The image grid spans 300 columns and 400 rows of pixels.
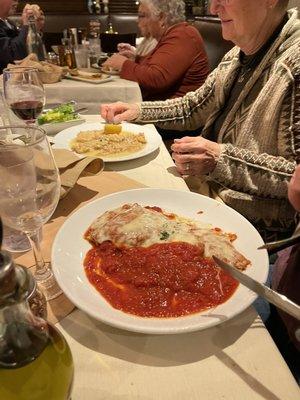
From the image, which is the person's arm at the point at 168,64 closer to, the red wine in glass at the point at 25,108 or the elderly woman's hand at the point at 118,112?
the elderly woman's hand at the point at 118,112

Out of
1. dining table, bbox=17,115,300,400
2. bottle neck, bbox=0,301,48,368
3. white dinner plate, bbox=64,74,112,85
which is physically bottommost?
white dinner plate, bbox=64,74,112,85

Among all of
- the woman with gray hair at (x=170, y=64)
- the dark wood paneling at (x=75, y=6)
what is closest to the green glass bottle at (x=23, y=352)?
the woman with gray hair at (x=170, y=64)

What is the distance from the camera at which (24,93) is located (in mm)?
1181

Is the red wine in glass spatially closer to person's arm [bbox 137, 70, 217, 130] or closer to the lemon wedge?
the lemon wedge

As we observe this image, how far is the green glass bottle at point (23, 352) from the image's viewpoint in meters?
0.35

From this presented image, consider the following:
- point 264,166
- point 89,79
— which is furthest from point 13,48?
point 264,166

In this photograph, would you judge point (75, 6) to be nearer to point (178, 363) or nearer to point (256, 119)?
point (256, 119)

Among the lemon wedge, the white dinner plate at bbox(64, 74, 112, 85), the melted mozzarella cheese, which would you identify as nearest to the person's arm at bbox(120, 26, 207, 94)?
the white dinner plate at bbox(64, 74, 112, 85)

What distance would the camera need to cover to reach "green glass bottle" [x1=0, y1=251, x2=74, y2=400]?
0.35 m

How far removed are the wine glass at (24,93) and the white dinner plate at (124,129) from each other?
0.15 meters

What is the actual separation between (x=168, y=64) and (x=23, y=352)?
2.37 meters

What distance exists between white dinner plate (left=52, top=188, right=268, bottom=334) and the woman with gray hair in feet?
5.54

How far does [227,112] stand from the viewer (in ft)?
5.17

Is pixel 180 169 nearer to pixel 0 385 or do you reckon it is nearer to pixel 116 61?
pixel 0 385
